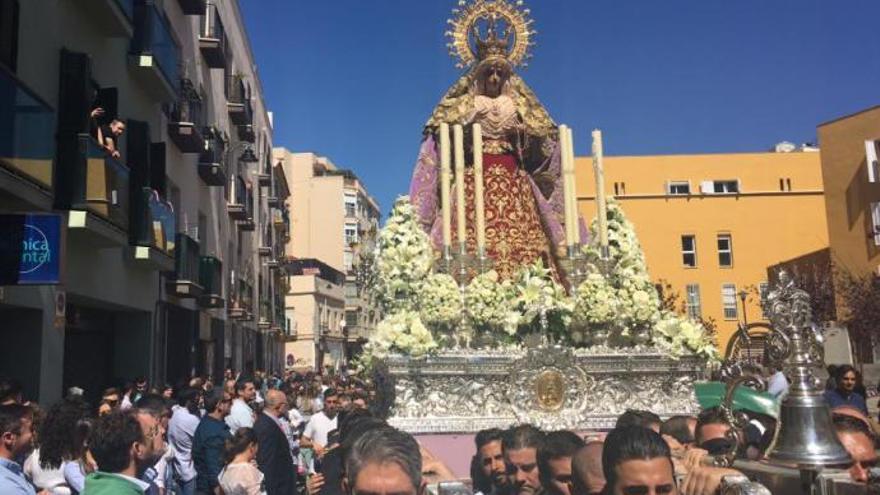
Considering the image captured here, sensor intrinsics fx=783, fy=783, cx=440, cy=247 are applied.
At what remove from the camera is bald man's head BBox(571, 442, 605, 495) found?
8.83 feet

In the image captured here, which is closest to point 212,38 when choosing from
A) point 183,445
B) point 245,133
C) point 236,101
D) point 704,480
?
point 236,101

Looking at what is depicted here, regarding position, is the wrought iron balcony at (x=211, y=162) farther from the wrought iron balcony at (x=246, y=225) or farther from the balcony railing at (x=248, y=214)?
the wrought iron balcony at (x=246, y=225)

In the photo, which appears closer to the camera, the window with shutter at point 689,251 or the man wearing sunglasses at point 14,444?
the man wearing sunglasses at point 14,444

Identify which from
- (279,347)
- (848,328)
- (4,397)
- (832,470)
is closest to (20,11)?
(4,397)

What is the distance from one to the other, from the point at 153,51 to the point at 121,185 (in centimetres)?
283

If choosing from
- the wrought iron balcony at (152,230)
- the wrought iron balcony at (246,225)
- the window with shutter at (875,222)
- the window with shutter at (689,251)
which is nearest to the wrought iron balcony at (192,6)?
the wrought iron balcony at (152,230)

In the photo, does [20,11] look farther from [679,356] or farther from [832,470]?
[832,470]

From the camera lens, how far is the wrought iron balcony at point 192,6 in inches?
654

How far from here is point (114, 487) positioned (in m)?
3.34

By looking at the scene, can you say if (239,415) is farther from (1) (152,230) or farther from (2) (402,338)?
(1) (152,230)

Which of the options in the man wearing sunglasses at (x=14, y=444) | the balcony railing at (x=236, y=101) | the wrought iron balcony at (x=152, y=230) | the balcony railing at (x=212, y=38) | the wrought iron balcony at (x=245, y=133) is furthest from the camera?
the wrought iron balcony at (x=245, y=133)

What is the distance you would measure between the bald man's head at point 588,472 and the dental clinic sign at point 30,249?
661 cm

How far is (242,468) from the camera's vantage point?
5.23m

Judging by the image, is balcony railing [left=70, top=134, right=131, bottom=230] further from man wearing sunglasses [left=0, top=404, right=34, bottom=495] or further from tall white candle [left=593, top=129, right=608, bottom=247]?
tall white candle [left=593, top=129, right=608, bottom=247]
